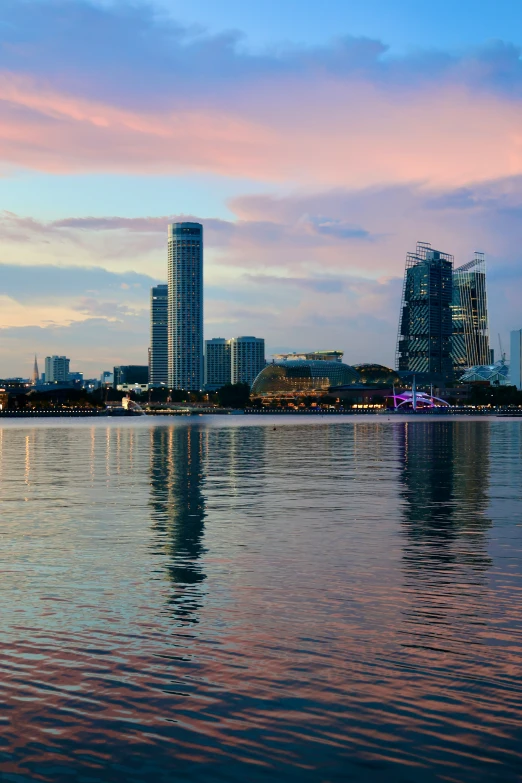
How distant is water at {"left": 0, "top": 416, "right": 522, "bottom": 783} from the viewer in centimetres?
1253

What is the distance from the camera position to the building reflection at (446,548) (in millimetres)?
20703

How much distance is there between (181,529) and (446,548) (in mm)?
10800

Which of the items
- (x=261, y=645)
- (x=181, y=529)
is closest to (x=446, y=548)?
(x=181, y=529)

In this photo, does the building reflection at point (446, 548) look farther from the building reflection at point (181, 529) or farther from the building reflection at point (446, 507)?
the building reflection at point (181, 529)

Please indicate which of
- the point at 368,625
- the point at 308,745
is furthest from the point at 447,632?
the point at 308,745

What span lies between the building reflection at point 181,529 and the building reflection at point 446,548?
551 cm

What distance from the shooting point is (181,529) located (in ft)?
117

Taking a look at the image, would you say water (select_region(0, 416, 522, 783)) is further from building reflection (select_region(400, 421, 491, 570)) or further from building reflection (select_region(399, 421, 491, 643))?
building reflection (select_region(400, 421, 491, 570))

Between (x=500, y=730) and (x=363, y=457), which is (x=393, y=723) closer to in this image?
(x=500, y=730)

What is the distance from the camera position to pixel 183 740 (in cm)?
1301

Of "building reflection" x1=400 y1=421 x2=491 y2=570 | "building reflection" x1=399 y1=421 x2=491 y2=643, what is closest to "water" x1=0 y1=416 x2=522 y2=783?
"building reflection" x1=399 y1=421 x2=491 y2=643

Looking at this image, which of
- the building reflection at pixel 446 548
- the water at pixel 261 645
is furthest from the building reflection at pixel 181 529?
the building reflection at pixel 446 548

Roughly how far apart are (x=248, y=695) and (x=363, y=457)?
72.6 m

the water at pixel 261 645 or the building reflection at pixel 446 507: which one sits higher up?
the water at pixel 261 645
